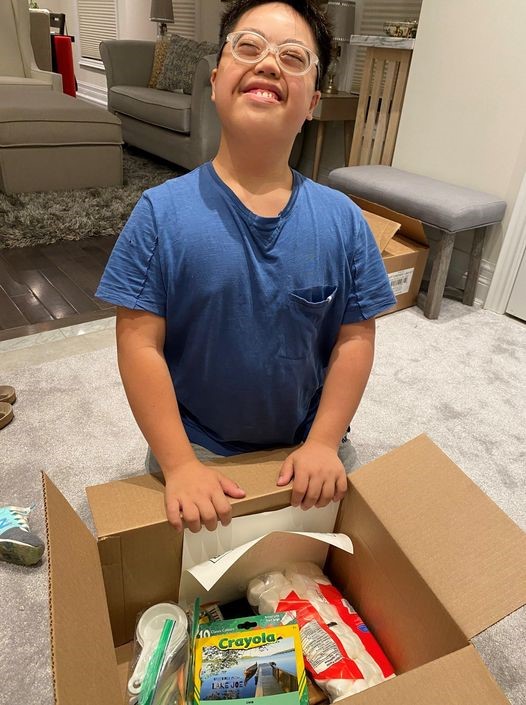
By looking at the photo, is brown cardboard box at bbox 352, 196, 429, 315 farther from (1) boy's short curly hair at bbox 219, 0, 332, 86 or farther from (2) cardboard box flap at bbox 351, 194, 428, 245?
(1) boy's short curly hair at bbox 219, 0, 332, 86

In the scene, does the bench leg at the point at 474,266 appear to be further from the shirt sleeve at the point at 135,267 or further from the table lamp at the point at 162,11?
the table lamp at the point at 162,11

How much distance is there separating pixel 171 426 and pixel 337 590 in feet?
1.14

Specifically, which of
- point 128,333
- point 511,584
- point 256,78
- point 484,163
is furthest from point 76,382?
point 484,163

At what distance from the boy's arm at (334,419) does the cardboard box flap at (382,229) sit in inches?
48.8

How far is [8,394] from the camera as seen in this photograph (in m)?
1.49

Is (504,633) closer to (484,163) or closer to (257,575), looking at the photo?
(257,575)

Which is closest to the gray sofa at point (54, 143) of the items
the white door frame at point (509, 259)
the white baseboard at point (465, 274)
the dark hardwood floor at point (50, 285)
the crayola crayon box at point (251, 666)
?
the dark hardwood floor at point (50, 285)

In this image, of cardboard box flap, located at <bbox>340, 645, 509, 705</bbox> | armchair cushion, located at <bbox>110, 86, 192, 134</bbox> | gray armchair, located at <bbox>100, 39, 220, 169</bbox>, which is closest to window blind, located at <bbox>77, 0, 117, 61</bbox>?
gray armchair, located at <bbox>100, 39, 220, 169</bbox>

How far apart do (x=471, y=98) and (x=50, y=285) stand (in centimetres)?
182

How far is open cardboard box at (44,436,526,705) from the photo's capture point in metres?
0.52

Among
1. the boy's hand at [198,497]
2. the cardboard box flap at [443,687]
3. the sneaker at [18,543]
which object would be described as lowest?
the sneaker at [18,543]

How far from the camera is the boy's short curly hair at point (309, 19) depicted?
732 millimetres

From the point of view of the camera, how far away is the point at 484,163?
7.28ft

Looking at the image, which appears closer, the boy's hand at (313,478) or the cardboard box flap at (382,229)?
the boy's hand at (313,478)
